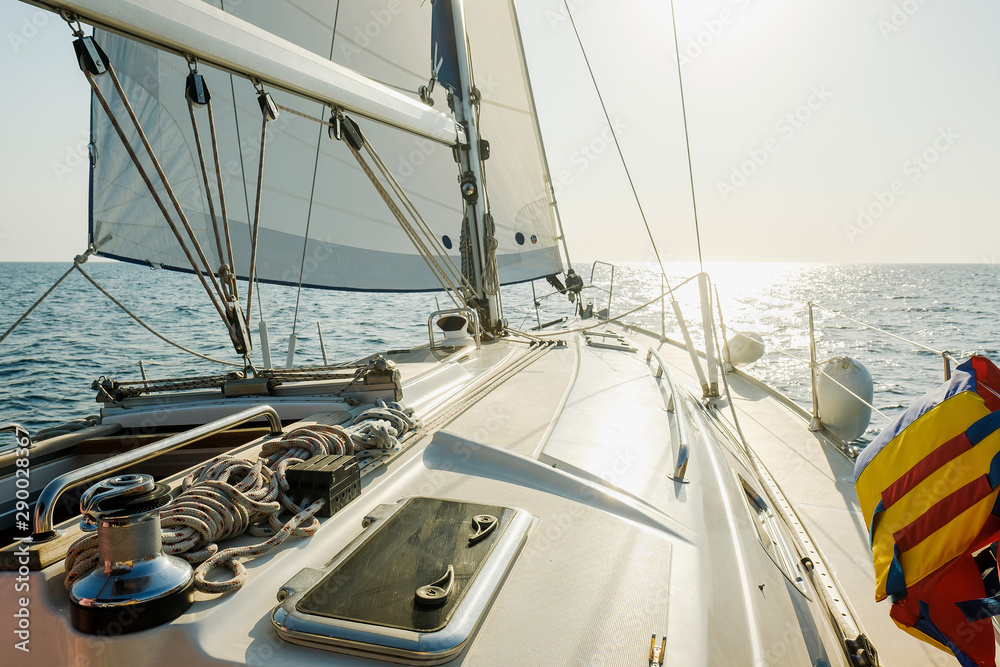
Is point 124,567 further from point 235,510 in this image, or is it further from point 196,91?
point 196,91

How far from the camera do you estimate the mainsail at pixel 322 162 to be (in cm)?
429

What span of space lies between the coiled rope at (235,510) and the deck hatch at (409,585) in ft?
0.45

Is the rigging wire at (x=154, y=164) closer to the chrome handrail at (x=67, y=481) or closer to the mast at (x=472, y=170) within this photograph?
the chrome handrail at (x=67, y=481)

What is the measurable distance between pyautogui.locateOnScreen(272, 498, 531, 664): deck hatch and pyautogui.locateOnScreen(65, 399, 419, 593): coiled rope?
0.14m

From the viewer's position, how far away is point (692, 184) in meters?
2.97

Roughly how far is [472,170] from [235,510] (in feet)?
11.3

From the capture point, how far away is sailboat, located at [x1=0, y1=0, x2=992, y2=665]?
893 millimetres

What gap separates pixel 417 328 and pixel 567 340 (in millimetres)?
11860

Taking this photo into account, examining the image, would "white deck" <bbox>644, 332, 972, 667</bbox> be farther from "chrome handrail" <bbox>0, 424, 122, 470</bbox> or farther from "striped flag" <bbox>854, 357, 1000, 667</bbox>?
"chrome handrail" <bbox>0, 424, 122, 470</bbox>

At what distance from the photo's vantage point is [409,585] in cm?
100

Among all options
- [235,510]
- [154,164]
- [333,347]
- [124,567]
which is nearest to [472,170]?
[154,164]

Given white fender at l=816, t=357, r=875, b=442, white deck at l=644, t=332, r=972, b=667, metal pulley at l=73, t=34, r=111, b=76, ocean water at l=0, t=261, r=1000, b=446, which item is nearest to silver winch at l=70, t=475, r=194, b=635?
metal pulley at l=73, t=34, r=111, b=76

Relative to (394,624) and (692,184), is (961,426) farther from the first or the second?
(692,184)

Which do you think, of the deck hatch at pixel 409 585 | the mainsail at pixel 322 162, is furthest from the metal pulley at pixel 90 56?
the mainsail at pixel 322 162
